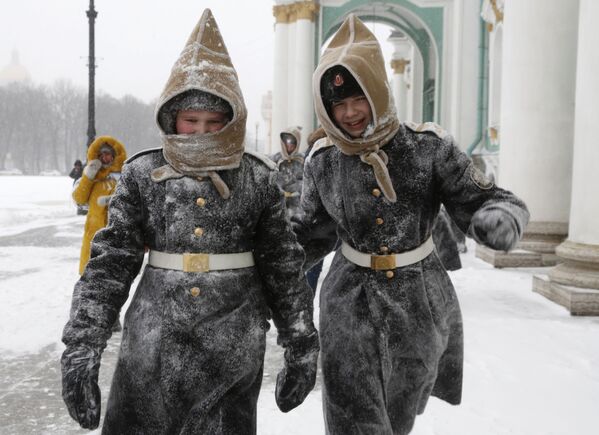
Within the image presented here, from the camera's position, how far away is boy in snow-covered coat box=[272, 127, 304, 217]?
8445mm

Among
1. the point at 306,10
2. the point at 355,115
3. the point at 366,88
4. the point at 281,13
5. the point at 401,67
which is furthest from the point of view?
the point at 401,67

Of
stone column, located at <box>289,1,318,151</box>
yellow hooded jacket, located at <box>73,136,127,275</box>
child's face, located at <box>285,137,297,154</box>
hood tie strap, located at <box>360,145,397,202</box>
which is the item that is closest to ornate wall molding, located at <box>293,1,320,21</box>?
stone column, located at <box>289,1,318,151</box>

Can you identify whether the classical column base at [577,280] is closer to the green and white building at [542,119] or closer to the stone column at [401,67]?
the green and white building at [542,119]

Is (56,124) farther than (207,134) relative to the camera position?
Yes

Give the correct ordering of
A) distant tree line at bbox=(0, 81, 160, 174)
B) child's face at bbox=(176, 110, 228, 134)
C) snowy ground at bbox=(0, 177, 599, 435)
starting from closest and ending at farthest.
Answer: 1. child's face at bbox=(176, 110, 228, 134)
2. snowy ground at bbox=(0, 177, 599, 435)
3. distant tree line at bbox=(0, 81, 160, 174)

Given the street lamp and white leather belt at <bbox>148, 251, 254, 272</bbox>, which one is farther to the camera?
the street lamp

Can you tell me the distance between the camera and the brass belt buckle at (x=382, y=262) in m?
2.77

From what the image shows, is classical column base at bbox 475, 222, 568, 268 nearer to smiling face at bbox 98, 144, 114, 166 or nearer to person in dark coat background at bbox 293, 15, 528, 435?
smiling face at bbox 98, 144, 114, 166

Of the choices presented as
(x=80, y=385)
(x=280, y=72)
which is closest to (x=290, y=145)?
(x=80, y=385)

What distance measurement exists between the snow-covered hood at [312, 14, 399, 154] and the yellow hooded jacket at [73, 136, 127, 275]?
138 inches

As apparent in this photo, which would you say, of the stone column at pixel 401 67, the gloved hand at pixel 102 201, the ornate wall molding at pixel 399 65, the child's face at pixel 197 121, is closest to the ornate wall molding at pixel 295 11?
the stone column at pixel 401 67

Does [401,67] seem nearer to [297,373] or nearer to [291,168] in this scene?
[291,168]

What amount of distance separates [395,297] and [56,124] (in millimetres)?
84564

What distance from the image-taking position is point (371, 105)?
8.93ft
